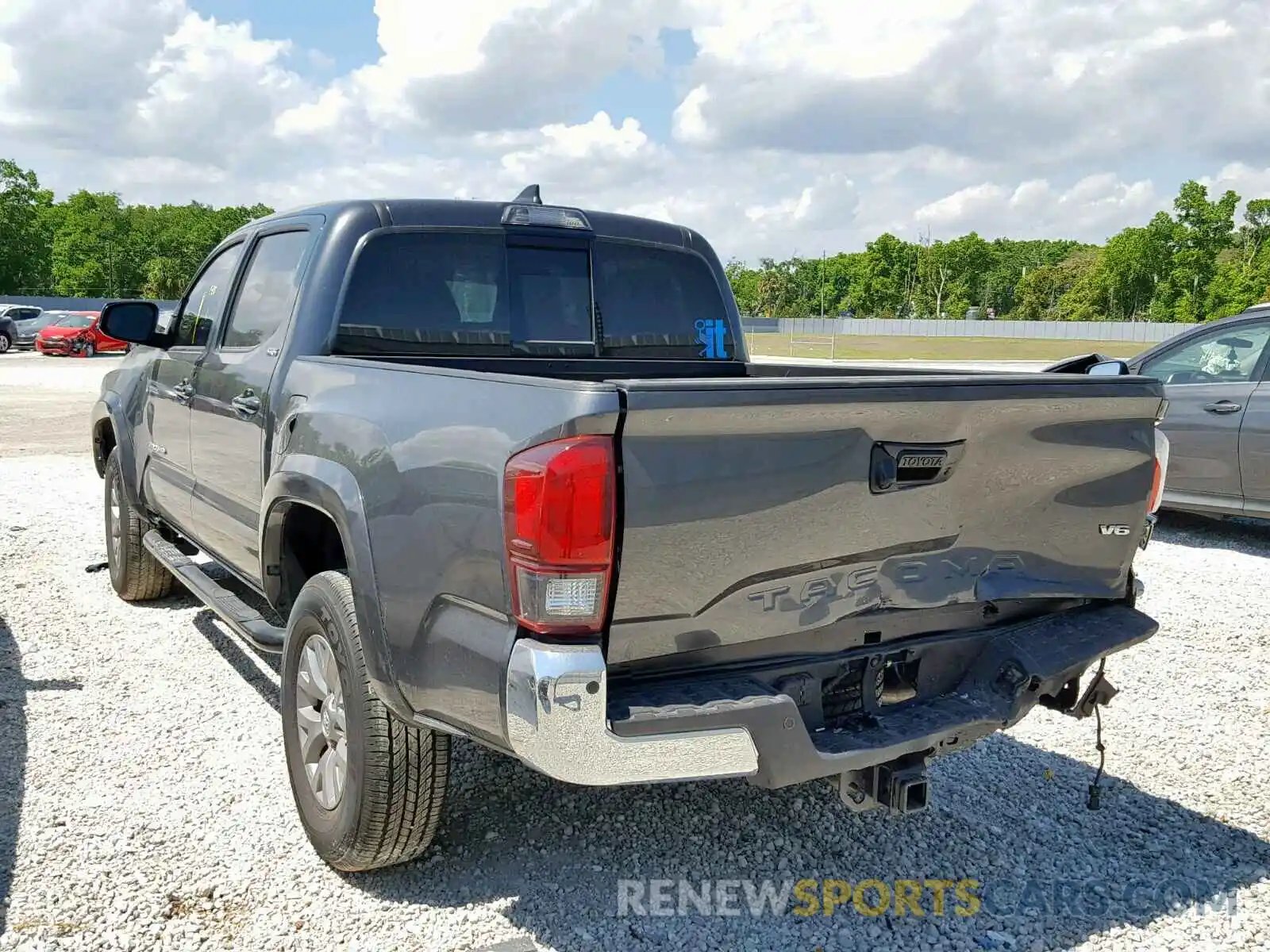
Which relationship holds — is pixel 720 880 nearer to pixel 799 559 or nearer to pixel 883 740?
pixel 883 740

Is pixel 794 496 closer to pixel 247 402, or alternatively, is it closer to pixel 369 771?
pixel 369 771

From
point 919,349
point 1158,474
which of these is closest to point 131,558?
point 1158,474

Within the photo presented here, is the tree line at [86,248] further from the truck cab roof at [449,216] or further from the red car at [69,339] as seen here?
the truck cab roof at [449,216]

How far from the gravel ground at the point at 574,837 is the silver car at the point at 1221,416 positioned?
9.25 ft

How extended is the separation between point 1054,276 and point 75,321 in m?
98.3

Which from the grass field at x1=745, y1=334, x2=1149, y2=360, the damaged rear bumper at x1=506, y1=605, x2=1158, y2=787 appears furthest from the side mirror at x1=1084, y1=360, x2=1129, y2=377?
the grass field at x1=745, y1=334, x2=1149, y2=360

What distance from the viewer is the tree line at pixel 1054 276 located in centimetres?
7919

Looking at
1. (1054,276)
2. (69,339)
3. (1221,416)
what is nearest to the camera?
(1221,416)

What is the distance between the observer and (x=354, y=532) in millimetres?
2992

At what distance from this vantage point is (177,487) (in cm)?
503

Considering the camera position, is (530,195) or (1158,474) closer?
(1158,474)

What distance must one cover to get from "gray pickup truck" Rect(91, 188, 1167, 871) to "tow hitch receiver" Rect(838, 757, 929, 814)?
0.03ft

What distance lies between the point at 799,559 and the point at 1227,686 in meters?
3.51

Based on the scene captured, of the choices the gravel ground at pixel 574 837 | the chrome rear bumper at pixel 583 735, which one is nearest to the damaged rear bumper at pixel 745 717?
the chrome rear bumper at pixel 583 735
